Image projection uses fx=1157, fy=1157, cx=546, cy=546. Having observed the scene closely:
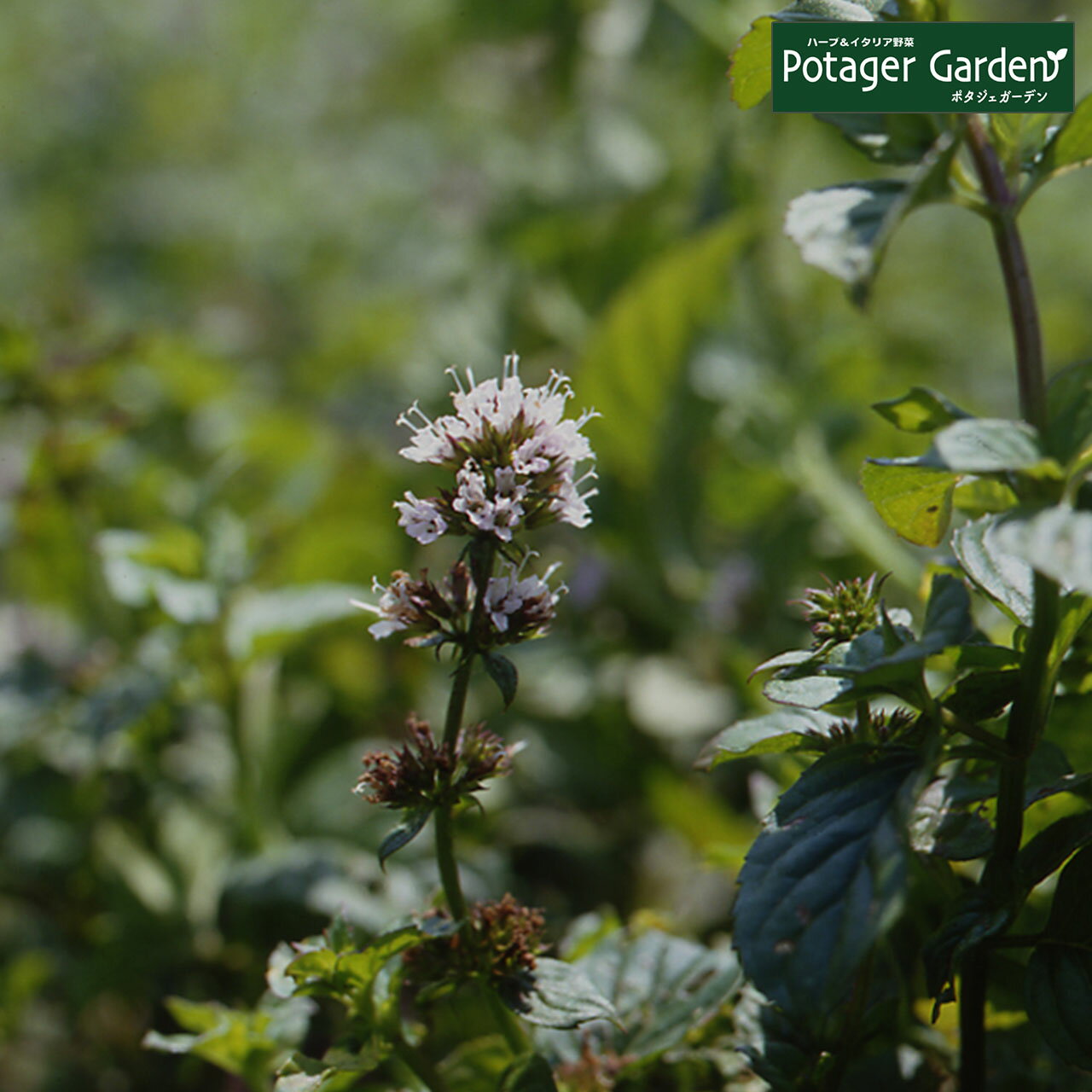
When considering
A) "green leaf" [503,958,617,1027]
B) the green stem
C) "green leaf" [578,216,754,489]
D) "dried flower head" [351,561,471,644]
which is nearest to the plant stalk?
the green stem

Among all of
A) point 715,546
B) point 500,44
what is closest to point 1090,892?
point 715,546

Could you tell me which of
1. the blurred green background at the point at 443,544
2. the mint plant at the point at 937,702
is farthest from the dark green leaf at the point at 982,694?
the blurred green background at the point at 443,544

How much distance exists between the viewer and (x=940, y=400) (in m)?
0.66

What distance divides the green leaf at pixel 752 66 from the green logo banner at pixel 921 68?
17 millimetres

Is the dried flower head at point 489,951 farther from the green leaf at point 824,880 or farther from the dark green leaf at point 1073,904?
the dark green leaf at point 1073,904

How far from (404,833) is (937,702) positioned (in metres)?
0.32

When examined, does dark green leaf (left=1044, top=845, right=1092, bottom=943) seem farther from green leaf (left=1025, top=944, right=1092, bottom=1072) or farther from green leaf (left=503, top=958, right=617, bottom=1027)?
green leaf (left=503, top=958, right=617, bottom=1027)

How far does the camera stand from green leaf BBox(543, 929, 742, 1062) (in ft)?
2.70

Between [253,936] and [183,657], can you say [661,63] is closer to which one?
[183,657]

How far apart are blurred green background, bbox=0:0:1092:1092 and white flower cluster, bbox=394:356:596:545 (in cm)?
19

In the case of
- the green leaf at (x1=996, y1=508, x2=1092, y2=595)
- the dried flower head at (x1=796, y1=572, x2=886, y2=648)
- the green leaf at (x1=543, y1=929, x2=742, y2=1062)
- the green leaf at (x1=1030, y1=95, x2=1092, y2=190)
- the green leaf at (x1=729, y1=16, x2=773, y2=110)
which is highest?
the green leaf at (x1=729, y1=16, x2=773, y2=110)

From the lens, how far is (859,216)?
25.2 inches

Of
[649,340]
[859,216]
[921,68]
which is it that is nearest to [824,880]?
[859,216]

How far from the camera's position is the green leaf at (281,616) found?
1.24 metres
